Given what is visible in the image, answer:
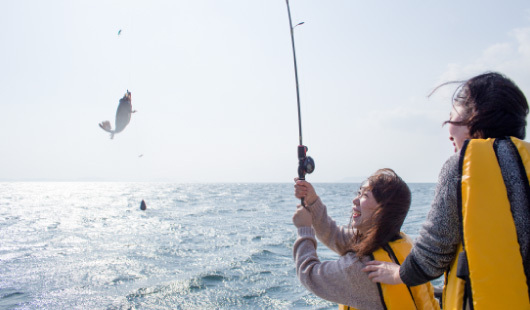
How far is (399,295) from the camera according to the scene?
83.9 inches

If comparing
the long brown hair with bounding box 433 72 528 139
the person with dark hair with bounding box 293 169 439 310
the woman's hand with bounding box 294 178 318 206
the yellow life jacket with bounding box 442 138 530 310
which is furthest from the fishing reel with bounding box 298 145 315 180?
the yellow life jacket with bounding box 442 138 530 310

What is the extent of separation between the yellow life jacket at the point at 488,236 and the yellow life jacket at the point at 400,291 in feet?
2.13

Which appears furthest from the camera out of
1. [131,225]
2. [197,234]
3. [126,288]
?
[131,225]

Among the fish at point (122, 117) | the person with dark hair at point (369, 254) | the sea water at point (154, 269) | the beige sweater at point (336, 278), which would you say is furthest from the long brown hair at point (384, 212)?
the sea water at point (154, 269)

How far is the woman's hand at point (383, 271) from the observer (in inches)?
78.3

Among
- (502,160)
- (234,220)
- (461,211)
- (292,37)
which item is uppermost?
(292,37)

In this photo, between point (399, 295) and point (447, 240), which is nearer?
point (447, 240)

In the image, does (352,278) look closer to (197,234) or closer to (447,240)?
(447,240)

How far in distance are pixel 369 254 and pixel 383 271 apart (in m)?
0.21

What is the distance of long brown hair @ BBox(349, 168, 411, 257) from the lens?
2.32m

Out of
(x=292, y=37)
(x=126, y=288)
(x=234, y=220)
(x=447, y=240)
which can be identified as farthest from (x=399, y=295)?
(x=234, y=220)

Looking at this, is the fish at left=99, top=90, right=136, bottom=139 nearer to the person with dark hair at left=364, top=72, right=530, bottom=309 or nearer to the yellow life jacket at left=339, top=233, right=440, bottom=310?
the yellow life jacket at left=339, top=233, right=440, bottom=310

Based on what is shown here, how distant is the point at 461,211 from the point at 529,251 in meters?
0.25

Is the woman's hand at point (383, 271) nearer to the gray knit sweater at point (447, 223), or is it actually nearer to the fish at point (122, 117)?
the gray knit sweater at point (447, 223)
